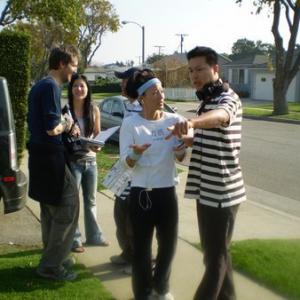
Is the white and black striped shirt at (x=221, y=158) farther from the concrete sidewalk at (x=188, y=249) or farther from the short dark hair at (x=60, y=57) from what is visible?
the short dark hair at (x=60, y=57)

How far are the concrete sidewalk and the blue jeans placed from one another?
0.50 ft

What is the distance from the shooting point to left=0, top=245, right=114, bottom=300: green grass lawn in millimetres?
4176

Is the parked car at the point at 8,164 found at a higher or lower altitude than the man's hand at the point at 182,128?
lower

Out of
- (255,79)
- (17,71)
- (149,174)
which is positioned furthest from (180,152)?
(255,79)

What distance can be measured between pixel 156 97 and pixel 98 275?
1.88m

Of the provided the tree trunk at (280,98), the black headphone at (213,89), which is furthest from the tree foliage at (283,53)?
the black headphone at (213,89)

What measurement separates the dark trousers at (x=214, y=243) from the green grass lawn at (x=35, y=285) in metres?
0.97

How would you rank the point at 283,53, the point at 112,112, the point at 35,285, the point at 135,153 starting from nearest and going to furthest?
the point at 135,153 < the point at 35,285 < the point at 112,112 < the point at 283,53

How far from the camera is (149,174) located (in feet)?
12.2

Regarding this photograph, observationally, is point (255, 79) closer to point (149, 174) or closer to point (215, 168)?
point (149, 174)

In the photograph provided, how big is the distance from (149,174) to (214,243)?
2.12ft

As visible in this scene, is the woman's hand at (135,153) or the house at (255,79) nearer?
the woman's hand at (135,153)

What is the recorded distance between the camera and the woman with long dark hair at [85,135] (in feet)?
16.9

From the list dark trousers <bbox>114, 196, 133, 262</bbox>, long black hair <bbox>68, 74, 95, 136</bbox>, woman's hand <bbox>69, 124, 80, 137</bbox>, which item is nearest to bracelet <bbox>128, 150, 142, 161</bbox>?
dark trousers <bbox>114, 196, 133, 262</bbox>
